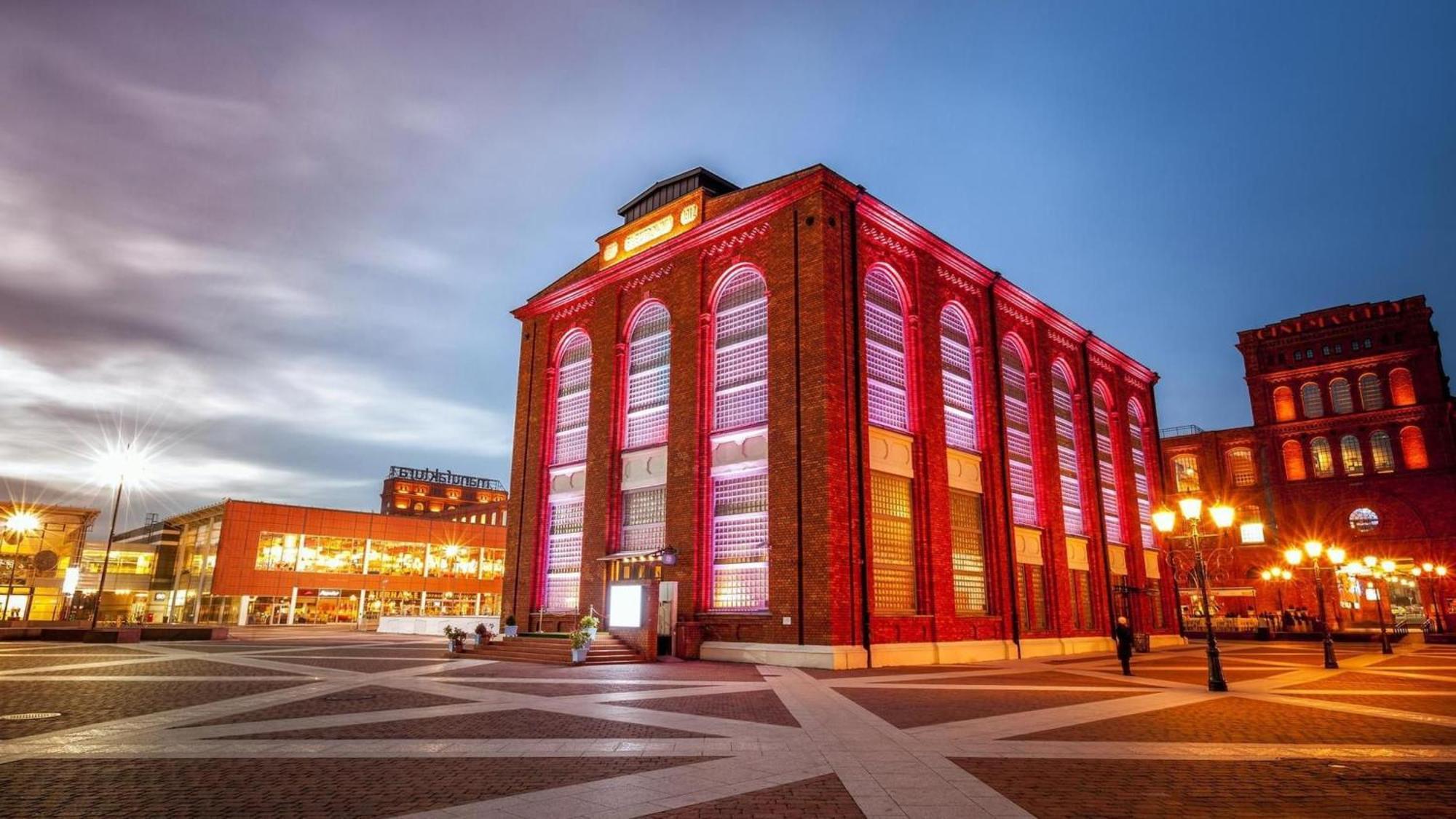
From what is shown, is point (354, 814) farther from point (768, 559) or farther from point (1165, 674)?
point (1165, 674)

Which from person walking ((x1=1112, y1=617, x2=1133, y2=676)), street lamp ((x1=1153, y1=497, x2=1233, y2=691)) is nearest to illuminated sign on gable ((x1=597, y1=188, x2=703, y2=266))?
street lamp ((x1=1153, y1=497, x2=1233, y2=691))

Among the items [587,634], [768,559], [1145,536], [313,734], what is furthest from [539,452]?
[1145,536]

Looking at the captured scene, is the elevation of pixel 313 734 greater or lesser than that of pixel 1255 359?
lesser

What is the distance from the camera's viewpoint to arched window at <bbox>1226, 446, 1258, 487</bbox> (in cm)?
5969

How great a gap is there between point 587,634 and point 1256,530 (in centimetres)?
5536

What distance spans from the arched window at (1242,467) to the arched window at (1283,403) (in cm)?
332

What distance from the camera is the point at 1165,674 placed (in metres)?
21.9

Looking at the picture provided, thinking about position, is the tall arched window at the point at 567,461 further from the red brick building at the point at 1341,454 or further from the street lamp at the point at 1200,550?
the red brick building at the point at 1341,454

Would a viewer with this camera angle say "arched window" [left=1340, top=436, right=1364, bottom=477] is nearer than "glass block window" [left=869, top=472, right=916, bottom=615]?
No

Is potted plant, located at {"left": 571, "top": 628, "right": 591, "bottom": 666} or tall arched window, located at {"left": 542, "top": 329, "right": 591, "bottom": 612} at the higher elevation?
tall arched window, located at {"left": 542, "top": 329, "right": 591, "bottom": 612}

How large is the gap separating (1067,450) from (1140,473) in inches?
415

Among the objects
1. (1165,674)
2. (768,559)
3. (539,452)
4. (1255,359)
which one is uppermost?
(1255,359)

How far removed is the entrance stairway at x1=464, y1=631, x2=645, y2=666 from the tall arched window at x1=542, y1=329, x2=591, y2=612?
3.94 metres

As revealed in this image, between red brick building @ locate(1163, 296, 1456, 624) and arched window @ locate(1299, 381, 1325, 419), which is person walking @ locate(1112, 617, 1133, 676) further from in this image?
arched window @ locate(1299, 381, 1325, 419)
